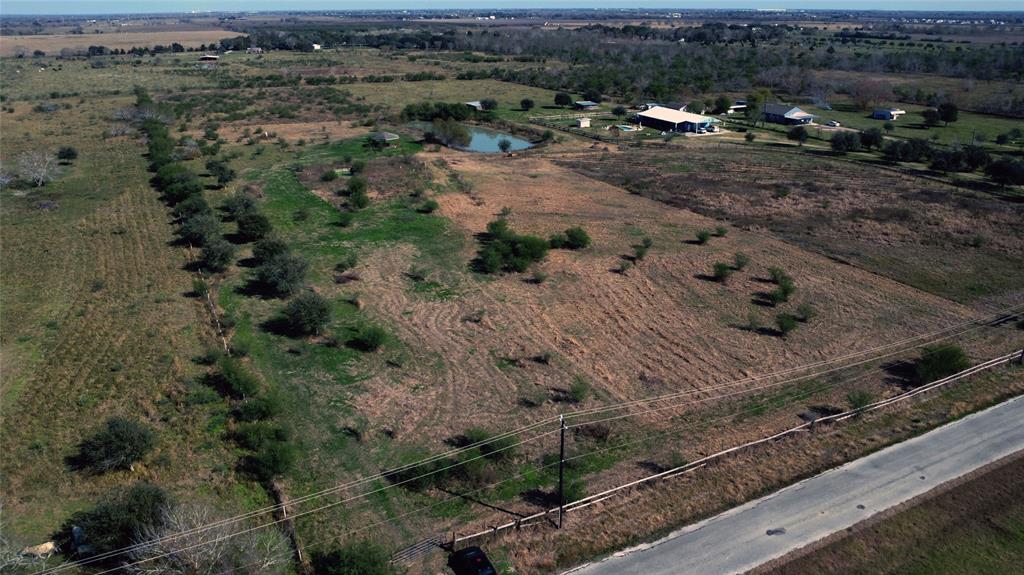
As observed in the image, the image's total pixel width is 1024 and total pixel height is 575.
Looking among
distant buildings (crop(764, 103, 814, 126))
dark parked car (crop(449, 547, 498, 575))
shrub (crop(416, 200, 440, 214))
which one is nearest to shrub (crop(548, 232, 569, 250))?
shrub (crop(416, 200, 440, 214))

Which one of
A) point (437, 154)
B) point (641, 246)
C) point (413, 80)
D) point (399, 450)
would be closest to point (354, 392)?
point (399, 450)

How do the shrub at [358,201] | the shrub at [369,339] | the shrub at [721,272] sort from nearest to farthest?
1. the shrub at [369,339]
2. the shrub at [721,272]
3. the shrub at [358,201]

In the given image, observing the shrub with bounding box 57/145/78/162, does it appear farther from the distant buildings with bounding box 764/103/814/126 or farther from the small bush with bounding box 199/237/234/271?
the distant buildings with bounding box 764/103/814/126

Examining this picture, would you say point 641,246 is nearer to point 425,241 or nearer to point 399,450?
point 425,241

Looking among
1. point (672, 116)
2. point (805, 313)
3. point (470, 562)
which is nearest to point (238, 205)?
point (470, 562)

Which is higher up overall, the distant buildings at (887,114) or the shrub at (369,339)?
the distant buildings at (887,114)

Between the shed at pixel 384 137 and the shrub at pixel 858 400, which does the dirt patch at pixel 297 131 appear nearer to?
the shed at pixel 384 137

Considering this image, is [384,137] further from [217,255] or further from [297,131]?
[217,255]

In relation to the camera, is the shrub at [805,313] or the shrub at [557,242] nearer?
the shrub at [805,313]

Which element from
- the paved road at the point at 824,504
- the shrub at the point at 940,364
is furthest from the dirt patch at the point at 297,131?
the paved road at the point at 824,504
